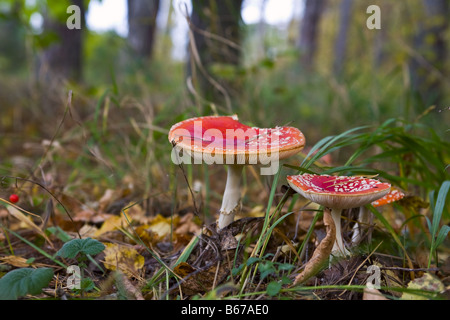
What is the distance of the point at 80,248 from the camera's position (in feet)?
5.26

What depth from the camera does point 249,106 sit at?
12.2 feet

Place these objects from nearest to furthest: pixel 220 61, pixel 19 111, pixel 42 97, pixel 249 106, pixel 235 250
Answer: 1. pixel 235 250
2. pixel 249 106
3. pixel 220 61
4. pixel 42 97
5. pixel 19 111

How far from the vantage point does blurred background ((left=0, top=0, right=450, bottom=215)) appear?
2982 millimetres

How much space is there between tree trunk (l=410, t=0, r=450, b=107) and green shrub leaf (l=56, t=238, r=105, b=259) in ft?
16.0

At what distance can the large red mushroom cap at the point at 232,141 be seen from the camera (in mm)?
1510

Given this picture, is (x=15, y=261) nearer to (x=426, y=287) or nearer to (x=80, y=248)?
(x=80, y=248)

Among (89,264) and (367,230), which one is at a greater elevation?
(367,230)

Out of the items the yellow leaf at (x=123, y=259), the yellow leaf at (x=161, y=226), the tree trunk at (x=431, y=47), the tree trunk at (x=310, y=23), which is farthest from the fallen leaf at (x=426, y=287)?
the tree trunk at (x=310, y=23)

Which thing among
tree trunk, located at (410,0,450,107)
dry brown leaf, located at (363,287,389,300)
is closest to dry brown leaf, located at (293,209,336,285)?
dry brown leaf, located at (363,287,389,300)

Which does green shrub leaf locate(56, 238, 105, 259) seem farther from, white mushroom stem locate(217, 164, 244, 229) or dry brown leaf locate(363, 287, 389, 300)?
dry brown leaf locate(363, 287, 389, 300)

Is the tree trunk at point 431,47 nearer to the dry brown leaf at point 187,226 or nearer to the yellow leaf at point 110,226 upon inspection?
the dry brown leaf at point 187,226

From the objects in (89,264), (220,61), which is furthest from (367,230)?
(220,61)
